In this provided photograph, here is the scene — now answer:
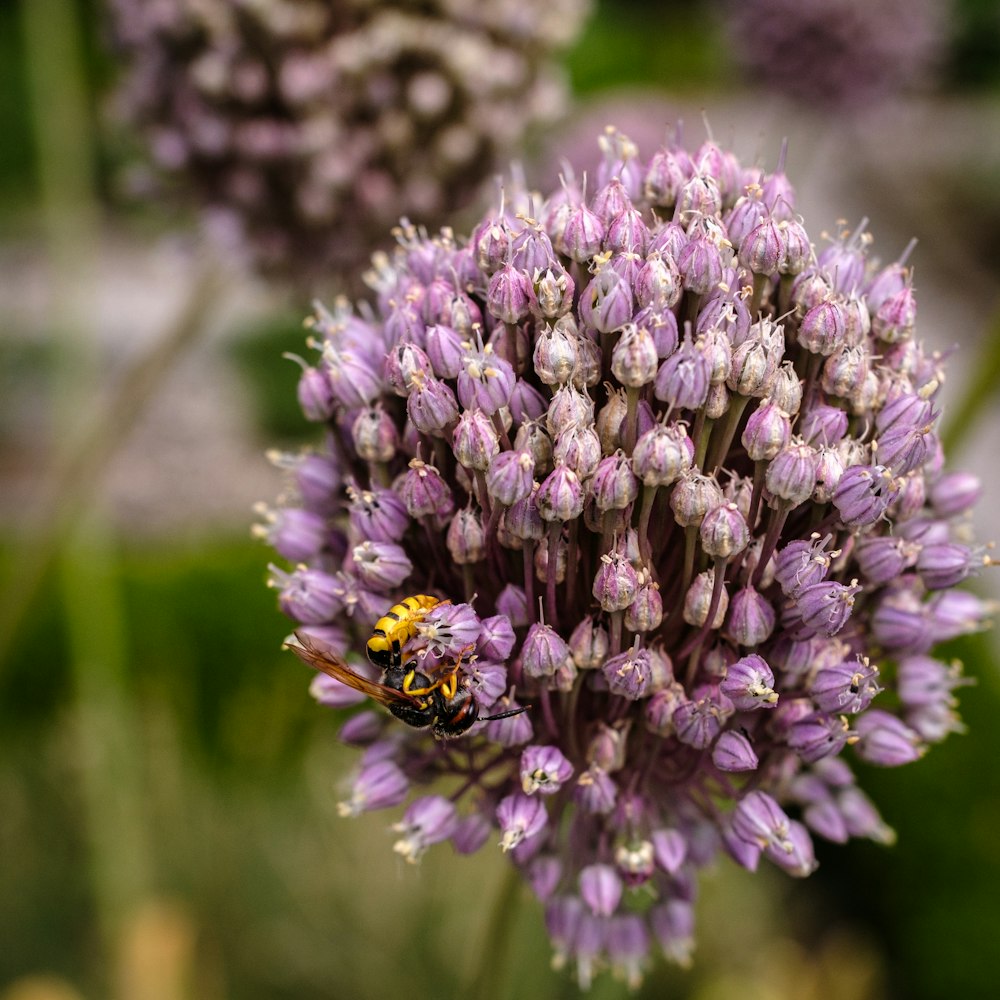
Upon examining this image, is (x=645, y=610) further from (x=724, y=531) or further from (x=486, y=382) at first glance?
(x=486, y=382)

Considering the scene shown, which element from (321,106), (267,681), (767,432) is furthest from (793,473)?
(267,681)

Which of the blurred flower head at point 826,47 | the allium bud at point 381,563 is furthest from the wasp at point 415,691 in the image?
the blurred flower head at point 826,47

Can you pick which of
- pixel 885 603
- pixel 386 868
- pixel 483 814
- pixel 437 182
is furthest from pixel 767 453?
pixel 386 868

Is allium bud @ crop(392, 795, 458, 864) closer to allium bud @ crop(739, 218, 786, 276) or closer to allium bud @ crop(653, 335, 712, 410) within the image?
allium bud @ crop(653, 335, 712, 410)

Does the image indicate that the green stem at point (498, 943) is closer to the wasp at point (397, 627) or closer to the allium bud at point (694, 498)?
the wasp at point (397, 627)

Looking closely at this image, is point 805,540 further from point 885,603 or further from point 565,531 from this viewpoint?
point 565,531

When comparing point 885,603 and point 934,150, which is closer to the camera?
point 885,603

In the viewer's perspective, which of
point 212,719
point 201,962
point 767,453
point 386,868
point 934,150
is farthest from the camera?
point 934,150
